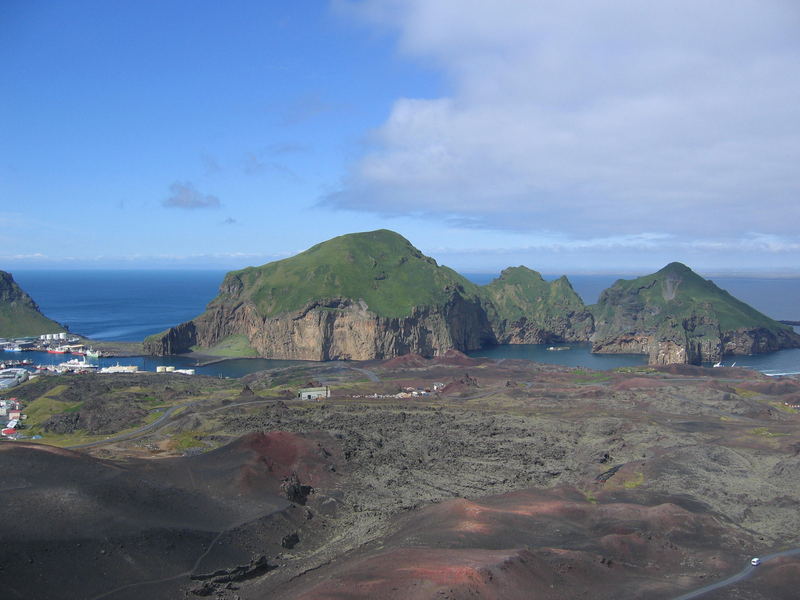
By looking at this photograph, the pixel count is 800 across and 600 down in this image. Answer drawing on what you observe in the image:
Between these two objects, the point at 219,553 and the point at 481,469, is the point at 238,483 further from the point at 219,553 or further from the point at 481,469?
the point at 481,469

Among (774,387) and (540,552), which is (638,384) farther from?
(540,552)

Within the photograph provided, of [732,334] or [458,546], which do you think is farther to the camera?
[732,334]

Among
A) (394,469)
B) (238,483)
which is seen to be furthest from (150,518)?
(394,469)

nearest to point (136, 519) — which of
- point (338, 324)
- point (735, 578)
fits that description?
point (735, 578)

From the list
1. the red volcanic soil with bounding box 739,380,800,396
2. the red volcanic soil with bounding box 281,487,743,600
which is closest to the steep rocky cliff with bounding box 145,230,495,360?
the red volcanic soil with bounding box 739,380,800,396

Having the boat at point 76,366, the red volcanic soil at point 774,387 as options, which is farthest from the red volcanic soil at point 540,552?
the boat at point 76,366

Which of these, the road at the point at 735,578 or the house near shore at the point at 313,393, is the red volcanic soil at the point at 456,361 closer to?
the house near shore at the point at 313,393
